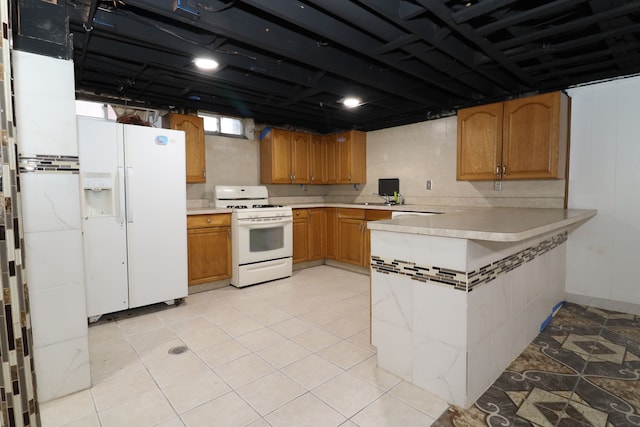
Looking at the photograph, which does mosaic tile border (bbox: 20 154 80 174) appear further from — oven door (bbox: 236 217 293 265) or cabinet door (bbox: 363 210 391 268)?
cabinet door (bbox: 363 210 391 268)

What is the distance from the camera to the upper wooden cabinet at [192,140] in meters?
3.87

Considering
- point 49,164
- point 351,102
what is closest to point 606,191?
point 351,102

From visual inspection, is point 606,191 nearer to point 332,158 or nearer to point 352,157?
point 352,157

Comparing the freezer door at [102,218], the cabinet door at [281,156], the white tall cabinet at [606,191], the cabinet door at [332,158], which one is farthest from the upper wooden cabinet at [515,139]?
the freezer door at [102,218]

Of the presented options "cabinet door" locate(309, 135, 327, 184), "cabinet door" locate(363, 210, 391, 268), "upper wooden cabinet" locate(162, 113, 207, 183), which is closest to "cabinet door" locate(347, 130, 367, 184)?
"cabinet door" locate(309, 135, 327, 184)

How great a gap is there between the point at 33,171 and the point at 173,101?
7.83 feet

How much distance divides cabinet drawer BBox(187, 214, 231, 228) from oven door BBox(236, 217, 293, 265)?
18 cm

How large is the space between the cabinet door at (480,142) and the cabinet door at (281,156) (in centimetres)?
240

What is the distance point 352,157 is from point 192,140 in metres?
2.31

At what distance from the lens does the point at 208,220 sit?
3711mm

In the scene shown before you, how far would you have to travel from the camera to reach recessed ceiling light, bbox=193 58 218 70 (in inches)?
104

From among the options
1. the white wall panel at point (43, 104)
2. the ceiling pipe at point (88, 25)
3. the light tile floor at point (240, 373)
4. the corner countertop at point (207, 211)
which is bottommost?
the light tile floor at point (240, 373)

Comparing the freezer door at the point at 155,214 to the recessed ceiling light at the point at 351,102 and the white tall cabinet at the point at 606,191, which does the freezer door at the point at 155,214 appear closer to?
the recessed ceiling light at the point at 351,102

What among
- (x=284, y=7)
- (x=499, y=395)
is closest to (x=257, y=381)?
(x=499, y=395)
